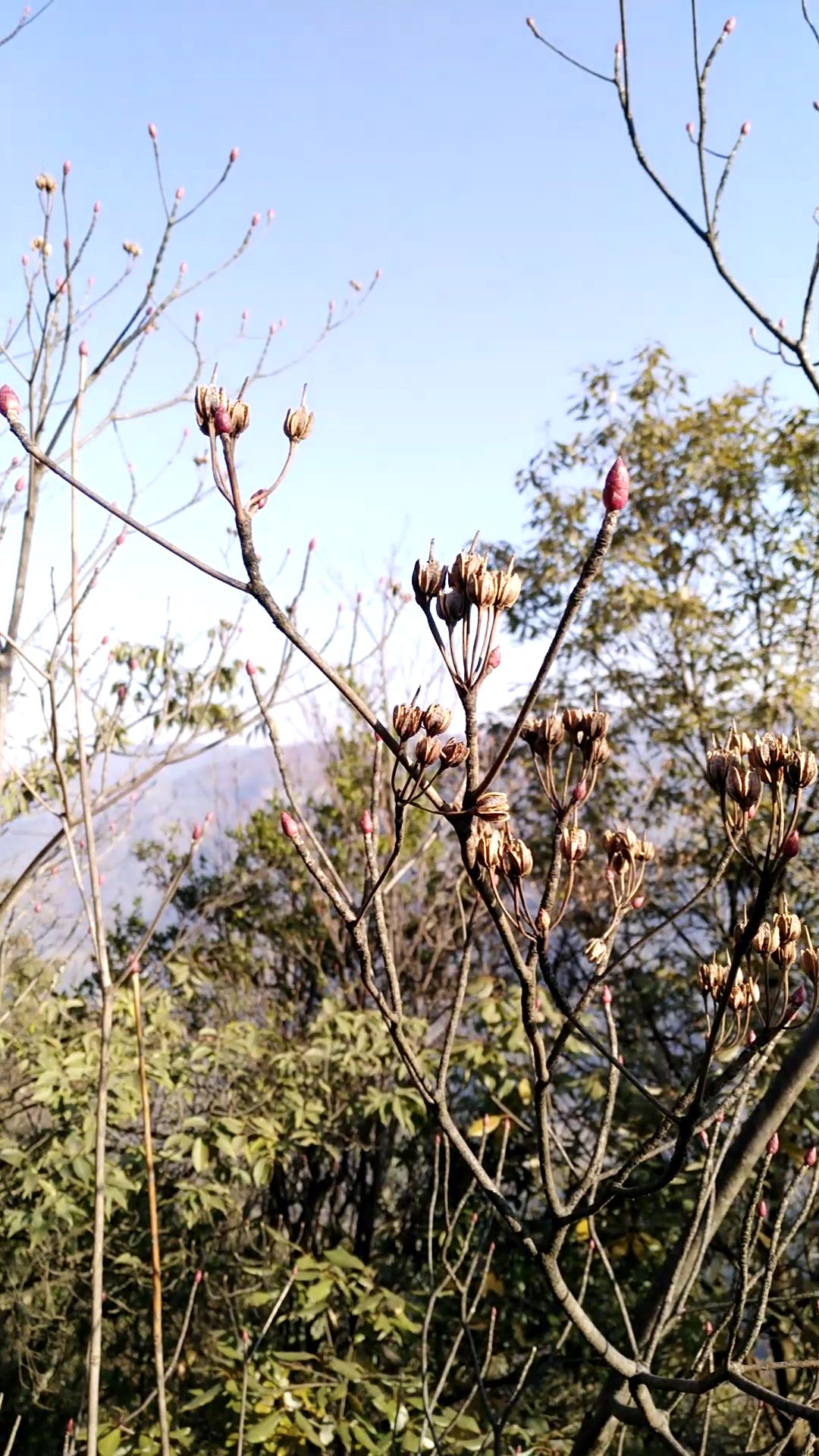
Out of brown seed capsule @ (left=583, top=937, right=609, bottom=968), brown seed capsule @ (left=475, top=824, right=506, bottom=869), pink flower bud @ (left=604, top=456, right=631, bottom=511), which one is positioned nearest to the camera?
pink flower bud @ (left=604, top=456, right=631, bottom=511)

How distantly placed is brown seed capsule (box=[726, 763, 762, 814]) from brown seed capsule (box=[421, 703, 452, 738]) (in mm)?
238

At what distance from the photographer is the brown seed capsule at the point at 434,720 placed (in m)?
0.65

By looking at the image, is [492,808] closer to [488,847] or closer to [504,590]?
[488,847]

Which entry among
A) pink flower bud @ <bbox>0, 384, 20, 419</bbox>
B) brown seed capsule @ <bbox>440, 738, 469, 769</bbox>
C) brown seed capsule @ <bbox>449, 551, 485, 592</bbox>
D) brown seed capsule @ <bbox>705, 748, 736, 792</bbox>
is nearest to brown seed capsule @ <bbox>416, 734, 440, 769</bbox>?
brown seed capsule @ <bbox>440, 738, 469, 769</bbox>

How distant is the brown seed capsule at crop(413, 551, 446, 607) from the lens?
23.2 inches

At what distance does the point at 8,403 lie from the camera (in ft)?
2.40

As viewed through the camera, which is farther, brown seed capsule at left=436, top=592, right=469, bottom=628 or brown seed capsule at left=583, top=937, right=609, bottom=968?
brown seed capsule at left=583, top=937, right=609, bottom=968

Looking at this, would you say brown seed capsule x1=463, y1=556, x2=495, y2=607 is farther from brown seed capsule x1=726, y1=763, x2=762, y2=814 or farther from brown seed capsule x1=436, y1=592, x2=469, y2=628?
brown seed capsule x1=726, y1=763, x2=762, y2=814

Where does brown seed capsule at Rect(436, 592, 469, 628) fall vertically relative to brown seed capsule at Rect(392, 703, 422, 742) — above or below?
above

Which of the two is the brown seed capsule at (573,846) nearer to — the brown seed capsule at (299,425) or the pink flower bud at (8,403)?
the brown seed capsule at (299,425)

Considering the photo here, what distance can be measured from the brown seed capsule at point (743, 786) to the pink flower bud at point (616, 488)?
0.26 metres

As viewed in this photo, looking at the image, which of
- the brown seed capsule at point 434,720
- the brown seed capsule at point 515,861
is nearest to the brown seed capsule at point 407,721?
the brown seed capsule at point 434,720

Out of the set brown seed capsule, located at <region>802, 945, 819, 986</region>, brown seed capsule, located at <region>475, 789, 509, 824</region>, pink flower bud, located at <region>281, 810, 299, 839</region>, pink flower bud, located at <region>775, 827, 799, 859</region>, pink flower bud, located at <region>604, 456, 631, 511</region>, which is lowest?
brown seed capsule, located at <region>802, 945, 819, 986</region>

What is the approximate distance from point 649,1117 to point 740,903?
2.09 m
